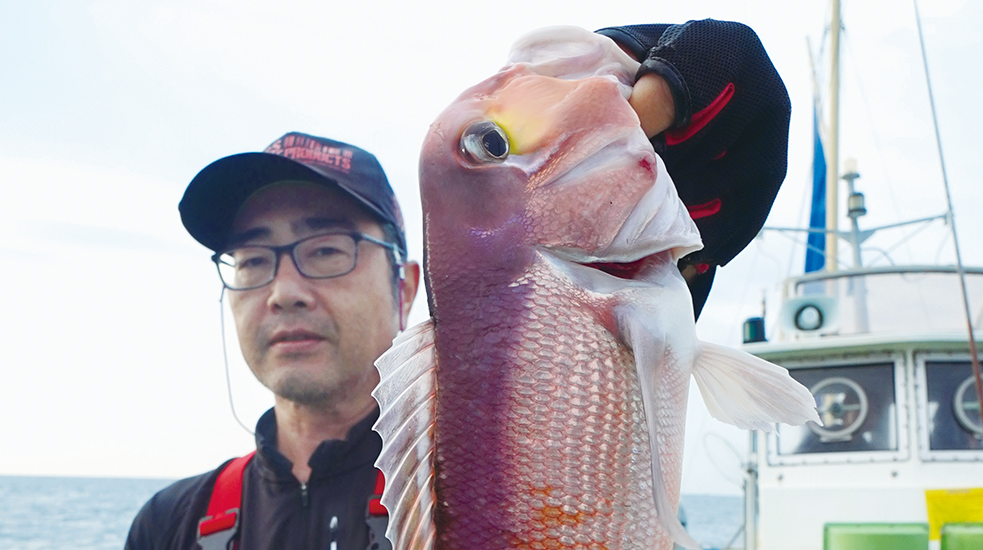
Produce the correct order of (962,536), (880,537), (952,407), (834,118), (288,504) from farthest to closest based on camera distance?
(834,118)
(952,407)
(962,536)
(880,537)
(288,504)

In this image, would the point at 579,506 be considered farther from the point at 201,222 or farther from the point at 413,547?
the point at 201,222

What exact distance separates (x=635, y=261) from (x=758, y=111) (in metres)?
0.43

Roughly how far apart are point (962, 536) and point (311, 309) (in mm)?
4643

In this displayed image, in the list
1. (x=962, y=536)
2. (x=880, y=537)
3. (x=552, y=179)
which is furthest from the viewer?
(x=962, y=536)

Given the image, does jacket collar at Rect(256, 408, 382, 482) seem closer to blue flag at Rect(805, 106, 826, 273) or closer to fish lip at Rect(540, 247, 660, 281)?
fish lip at Rect(540, 247, 660, 281)

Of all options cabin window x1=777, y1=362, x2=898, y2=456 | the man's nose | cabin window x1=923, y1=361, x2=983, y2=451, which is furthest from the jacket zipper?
cabin window x1=923, y1=361, x2=983, y2=451

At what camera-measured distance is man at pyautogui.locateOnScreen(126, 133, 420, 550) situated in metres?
2.71

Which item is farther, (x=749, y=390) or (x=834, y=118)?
(x=834, y=118)

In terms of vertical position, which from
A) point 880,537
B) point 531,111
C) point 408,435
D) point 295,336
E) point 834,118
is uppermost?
point 834,118

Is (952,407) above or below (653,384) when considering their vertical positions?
above

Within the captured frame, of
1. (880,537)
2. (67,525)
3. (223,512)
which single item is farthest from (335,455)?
(67,525)

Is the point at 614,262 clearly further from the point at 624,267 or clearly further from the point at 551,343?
the point at 551,343

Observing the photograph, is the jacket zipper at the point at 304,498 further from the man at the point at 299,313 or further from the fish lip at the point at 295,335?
the fish lip at the point at 295,335

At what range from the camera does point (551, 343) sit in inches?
46.1
